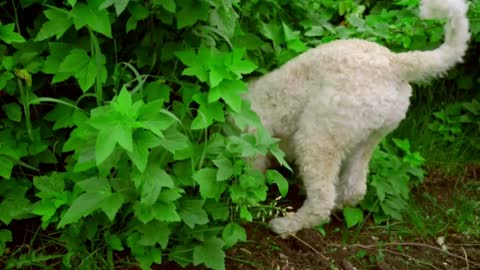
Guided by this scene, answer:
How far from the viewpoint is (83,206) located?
2264 mm

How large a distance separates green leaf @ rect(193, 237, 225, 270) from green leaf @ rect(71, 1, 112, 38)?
1012 mm

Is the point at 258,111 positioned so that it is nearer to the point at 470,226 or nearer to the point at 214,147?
the point at 214,147

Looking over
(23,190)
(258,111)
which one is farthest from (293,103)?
(23,190)

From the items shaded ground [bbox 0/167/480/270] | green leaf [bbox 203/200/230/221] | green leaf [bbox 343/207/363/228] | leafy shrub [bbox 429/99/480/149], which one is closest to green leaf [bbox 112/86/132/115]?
green leaf [bbox 203/200/230/221]

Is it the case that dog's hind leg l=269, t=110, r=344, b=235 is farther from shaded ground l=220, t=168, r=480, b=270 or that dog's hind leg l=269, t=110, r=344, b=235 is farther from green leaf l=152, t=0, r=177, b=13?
green leaf l=152, t=0, r=177, b=13

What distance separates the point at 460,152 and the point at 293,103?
5.60ft

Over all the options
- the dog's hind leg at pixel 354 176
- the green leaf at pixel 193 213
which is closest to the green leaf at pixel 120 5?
the green leaf at pixel 193 213

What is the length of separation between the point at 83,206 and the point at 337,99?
4.51 feet

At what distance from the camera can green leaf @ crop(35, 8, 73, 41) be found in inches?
97.0

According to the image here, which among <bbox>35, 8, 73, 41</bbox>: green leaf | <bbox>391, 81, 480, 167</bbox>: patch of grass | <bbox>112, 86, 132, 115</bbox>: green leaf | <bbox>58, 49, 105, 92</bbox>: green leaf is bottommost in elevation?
<bbox>391, 81, 480, 167</bbox>: patch of grass

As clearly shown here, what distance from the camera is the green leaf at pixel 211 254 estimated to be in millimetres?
2531

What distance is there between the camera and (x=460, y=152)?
4199 mm

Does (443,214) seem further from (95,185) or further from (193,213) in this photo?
(95,185)

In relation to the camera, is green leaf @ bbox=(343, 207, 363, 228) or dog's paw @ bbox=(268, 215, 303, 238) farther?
green leaf @ bbox=(343, 207, 363, 228)
